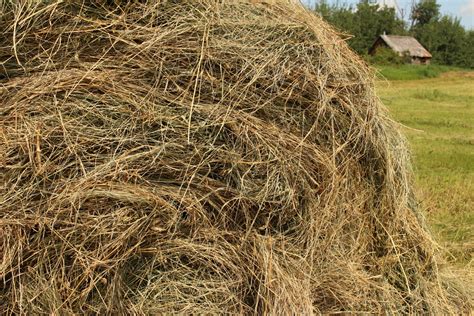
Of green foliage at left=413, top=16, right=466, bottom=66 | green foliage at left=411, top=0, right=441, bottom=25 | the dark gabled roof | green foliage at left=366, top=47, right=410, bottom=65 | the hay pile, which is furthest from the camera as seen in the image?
green foliage at left=411, top=0, right=441, bottom=25

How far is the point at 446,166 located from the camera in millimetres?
8094

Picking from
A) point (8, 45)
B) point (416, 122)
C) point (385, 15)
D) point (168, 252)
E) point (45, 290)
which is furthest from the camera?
point (385, 15)

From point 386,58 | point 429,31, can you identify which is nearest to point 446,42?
point 429,31

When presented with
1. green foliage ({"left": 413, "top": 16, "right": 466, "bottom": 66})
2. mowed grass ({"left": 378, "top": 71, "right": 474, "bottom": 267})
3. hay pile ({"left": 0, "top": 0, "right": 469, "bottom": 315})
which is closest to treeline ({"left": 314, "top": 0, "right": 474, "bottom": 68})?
green foliage ({"left": 413, "top": 16, "right": 466, "bottom": 66})

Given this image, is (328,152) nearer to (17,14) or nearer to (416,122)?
(17,14)

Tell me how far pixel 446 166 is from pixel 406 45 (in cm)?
4754

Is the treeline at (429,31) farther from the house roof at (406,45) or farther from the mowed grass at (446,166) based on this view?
the mowed grass at (446,166)

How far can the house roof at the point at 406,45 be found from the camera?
5143cm

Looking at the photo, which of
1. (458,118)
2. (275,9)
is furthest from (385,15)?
(275,9)

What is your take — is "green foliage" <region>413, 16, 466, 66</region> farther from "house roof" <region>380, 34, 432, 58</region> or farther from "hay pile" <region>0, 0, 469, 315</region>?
"hay pile" <region>0, 0, 469, 315</region>

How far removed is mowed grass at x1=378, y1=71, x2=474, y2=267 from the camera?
4.80 metres

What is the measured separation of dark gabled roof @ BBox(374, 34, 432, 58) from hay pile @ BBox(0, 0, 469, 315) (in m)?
49.8

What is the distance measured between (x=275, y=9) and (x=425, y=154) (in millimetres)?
6591

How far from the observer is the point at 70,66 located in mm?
2770
